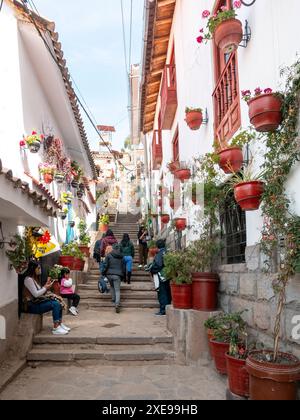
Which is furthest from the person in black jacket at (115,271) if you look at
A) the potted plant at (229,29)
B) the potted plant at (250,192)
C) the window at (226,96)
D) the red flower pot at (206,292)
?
the potted plant at (229,29)

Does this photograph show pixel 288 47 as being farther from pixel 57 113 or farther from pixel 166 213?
pixel 166 213

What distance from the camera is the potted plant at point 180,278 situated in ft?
20.6

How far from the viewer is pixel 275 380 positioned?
3.25 metres

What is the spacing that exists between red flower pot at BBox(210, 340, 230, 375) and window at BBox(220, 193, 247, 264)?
1221 millimetres

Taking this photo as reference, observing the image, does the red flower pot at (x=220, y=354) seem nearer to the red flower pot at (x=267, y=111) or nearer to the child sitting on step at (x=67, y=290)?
the red flower pot at (x=267, y=111)

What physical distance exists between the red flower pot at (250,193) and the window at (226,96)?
5.40 ft

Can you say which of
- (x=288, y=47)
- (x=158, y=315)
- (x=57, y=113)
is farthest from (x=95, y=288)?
(x=288, y=47)

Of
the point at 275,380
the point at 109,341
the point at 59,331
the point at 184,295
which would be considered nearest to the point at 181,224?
the point at 184,295

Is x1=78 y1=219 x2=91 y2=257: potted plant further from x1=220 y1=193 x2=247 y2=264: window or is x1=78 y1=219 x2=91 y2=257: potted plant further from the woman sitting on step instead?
x1=220 y1=193 x2=247 y2=264: window

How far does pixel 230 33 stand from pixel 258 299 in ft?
10.9

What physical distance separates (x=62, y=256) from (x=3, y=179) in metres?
6.15

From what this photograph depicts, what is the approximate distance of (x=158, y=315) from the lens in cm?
845

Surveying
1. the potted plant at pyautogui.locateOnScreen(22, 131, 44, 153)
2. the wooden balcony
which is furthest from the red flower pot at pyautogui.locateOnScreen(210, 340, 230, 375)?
the wooden balcony
